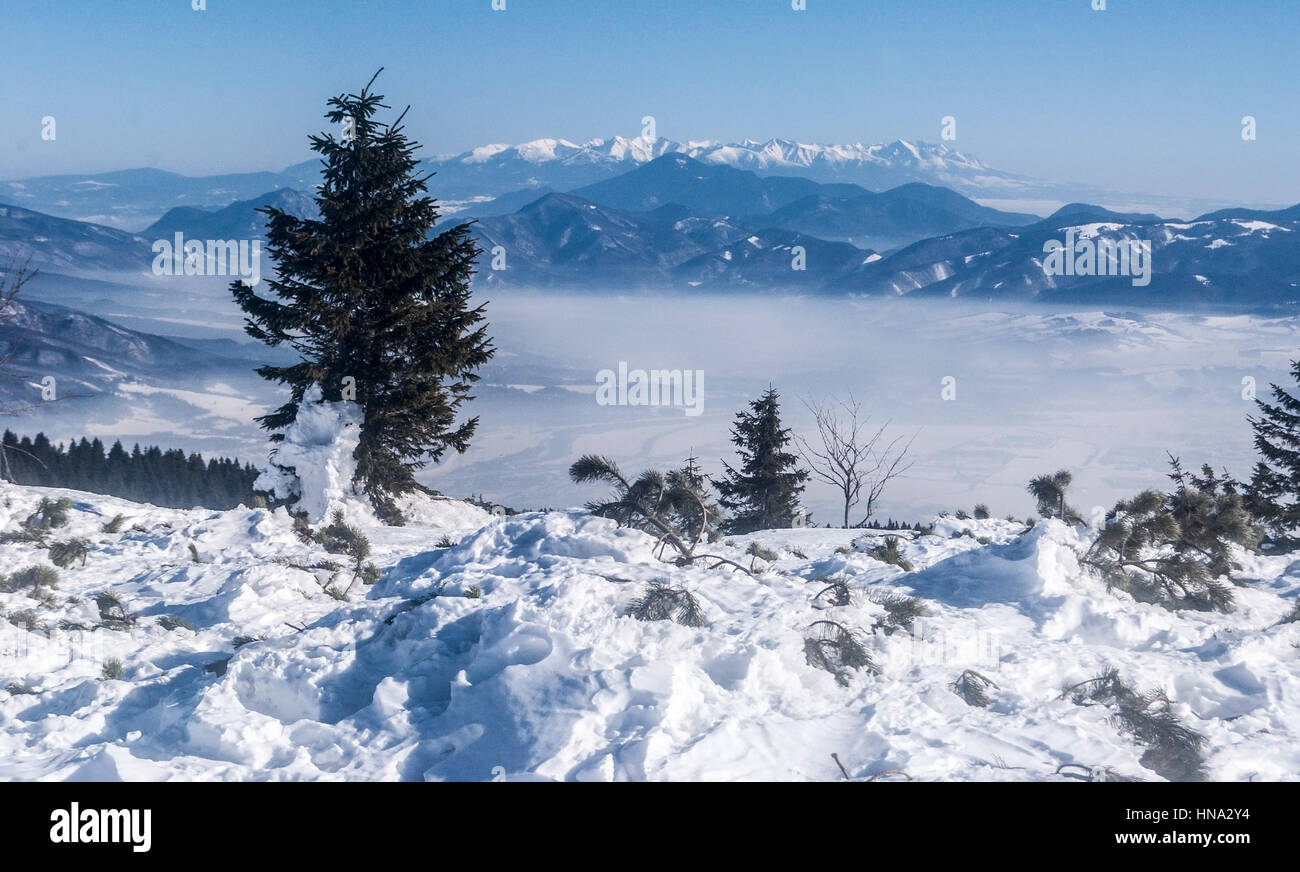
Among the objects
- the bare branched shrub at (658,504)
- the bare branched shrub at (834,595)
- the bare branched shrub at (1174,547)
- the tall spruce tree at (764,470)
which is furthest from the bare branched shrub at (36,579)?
the tall spruce tree at (764,470)

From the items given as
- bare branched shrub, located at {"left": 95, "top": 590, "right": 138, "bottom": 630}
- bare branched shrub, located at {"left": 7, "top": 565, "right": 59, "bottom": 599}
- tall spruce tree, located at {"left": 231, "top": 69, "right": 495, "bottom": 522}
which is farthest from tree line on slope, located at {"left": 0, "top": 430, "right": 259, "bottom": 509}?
bare branched shrub, located at {"left": 95, "top": 590, "right": 138, "bottom": 630}

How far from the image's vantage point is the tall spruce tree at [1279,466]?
44.8 meters

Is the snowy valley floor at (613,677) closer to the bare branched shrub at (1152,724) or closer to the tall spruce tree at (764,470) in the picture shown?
the bare branched shrub at (1152,724)

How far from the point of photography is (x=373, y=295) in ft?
69.2

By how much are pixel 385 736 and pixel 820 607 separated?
13.0ft

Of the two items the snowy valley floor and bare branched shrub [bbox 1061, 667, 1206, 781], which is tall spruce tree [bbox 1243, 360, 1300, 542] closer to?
the snowy valley floor

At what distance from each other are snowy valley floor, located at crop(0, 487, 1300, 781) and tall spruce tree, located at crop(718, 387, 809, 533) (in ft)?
96.9

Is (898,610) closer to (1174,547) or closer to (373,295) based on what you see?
(1174,547)

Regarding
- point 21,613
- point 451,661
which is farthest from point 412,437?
point 451,661

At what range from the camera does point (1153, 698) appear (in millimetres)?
6832

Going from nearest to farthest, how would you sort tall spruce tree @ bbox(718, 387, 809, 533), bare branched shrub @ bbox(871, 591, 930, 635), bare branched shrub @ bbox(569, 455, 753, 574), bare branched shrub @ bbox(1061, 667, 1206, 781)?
bare branched shrub @ bbox(1061, 667, 1206, 781) → bare branched shrub @ bbox(871, 591, 930, 635) → bare branched shrub @ bbox(569, 455, 753, 574) → tall spruce tree @ bbox(718, 387, 809, 533)

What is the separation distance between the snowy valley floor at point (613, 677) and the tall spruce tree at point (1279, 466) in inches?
1638

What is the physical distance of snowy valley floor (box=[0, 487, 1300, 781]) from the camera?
20.1 feet
